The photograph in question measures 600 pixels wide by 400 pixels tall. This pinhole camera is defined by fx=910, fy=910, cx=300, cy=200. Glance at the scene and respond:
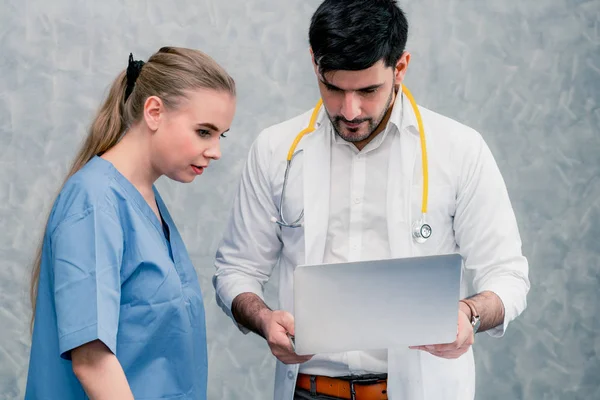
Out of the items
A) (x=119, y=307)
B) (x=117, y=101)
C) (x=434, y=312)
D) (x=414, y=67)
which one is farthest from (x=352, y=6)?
(x=414, y=67)

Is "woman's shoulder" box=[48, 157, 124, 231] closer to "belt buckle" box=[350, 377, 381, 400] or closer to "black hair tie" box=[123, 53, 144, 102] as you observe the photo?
"black hair tie" box=[123, 53, 144, 102]

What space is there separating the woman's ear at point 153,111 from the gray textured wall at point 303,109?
90 cm

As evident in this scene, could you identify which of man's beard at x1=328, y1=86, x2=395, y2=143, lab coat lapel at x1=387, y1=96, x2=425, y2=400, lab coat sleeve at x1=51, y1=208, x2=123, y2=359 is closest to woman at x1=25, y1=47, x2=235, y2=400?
lab coat sleeve at x1=51, y1=208, x2=123, y2=359

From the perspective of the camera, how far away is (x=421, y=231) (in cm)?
177

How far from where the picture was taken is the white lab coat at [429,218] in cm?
178

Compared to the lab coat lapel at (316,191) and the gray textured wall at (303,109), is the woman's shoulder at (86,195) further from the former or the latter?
the gray textured wall at (303,109)

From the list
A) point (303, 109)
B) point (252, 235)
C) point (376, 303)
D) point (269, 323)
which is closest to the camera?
point (376, 303)

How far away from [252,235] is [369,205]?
27cm

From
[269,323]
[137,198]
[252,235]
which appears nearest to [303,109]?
[252,235]

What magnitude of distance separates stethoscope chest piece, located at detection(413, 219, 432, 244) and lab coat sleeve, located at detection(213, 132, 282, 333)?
32 cm

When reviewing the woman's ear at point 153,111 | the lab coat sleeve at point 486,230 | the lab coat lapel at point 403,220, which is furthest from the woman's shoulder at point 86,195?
the lab coat sleeve at point 486,230

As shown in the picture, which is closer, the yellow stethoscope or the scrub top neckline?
the scrub top neckline

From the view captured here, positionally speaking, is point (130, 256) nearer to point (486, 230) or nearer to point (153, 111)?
point (153, 111)

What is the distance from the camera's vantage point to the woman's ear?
1557 mm
